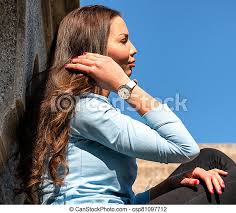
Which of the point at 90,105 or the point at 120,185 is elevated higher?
the point at 90,105

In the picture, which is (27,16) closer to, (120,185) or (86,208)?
(120,185)

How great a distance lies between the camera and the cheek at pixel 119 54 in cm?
259

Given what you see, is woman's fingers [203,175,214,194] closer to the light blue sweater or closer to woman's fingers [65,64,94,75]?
the light blue sweater

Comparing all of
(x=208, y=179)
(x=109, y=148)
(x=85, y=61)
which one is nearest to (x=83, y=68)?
(x=85, y=61)

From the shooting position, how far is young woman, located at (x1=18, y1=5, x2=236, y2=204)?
2.19 m

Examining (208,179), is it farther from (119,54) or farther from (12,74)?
(12,74)

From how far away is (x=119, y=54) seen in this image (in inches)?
103

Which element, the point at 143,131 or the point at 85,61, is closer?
the point at 143,131

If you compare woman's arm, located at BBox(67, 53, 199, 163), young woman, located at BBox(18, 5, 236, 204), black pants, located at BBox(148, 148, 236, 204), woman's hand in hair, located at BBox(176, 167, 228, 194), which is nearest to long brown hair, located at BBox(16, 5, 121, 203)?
young woman, located at BBox(18, 5, 236, 204)

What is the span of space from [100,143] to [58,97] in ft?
0.97

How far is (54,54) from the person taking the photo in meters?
2.68

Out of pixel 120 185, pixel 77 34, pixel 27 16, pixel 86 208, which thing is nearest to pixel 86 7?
pixel 77 34

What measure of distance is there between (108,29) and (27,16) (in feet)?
2.60

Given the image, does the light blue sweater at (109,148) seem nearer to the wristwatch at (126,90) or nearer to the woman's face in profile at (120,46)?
the wristwatch at (126,90)
